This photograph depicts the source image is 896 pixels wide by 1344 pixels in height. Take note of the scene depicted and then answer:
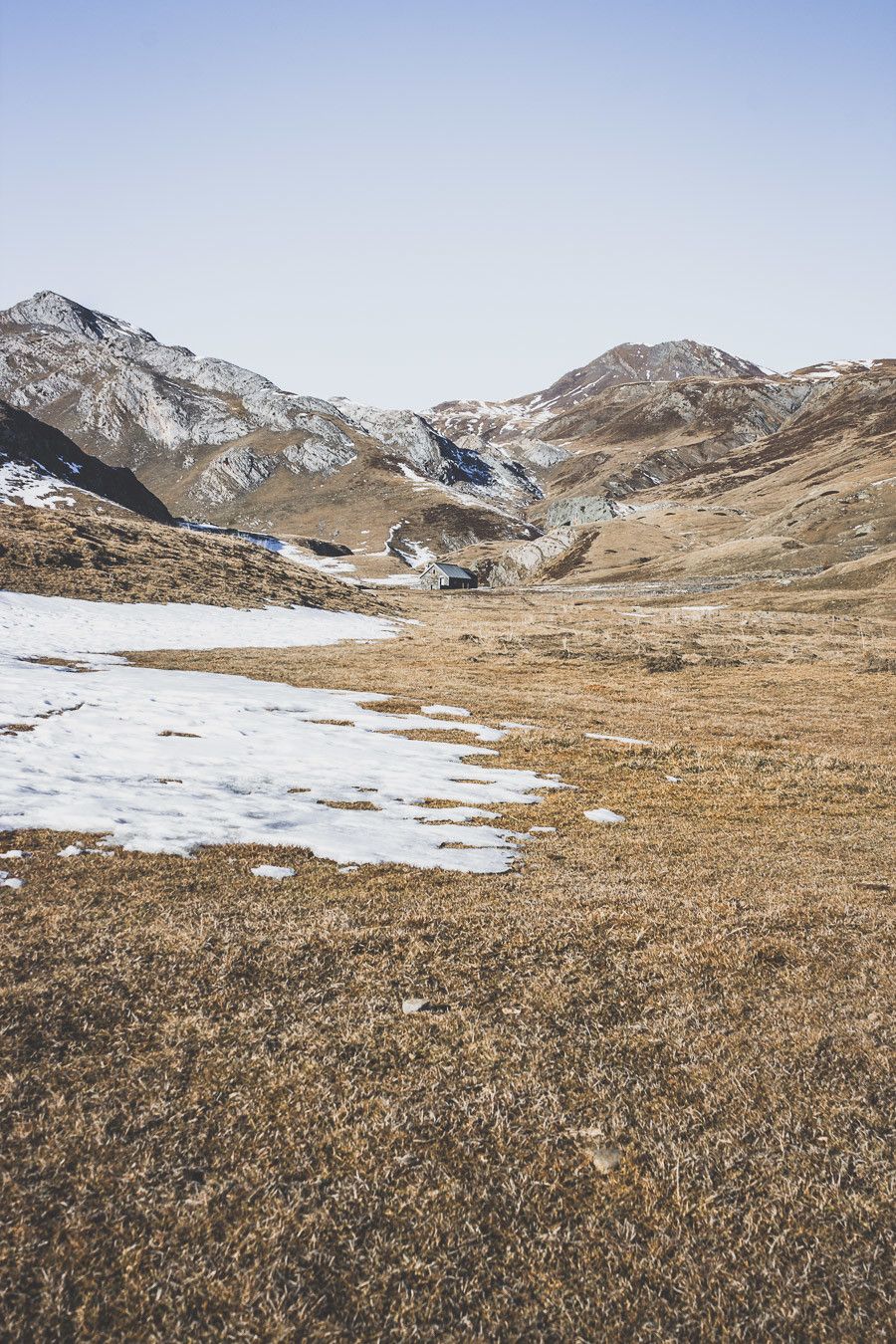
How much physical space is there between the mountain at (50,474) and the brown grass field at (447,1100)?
9975 cm

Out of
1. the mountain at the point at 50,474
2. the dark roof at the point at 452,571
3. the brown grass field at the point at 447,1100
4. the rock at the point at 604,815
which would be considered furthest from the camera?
the dark roof at the point at 452,571

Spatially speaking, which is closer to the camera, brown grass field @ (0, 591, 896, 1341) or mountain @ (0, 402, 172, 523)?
brown grass field @ (0, 591, 896, 1341)

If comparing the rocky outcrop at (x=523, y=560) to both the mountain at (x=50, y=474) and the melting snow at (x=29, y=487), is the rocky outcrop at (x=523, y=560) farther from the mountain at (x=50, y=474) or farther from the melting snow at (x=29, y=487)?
the melting snow at (x=29, y=487)

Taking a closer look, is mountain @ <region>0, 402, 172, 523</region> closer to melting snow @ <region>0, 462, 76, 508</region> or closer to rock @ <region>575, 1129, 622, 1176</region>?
melting snow @ <region>0, 462, 76, 508</region>

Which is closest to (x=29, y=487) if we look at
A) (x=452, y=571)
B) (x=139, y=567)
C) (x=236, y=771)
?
(x=139, y=567)

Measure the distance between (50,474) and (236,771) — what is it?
113754 mm

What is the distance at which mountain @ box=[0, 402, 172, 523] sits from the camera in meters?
95.5

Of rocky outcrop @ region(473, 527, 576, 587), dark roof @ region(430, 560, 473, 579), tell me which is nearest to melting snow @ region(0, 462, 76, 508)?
dark roof @ region(430, 560, 473, 579)

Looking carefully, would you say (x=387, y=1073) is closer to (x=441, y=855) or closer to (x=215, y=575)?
(x=441, y=855)

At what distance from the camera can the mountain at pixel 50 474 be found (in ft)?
313

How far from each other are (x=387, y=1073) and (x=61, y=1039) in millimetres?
3477

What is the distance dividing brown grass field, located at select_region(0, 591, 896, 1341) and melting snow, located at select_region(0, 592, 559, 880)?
1106mm

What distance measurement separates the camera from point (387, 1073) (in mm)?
6840

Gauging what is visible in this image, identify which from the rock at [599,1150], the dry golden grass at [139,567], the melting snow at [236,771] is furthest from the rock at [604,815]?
the dry golden grass at [139,567]
